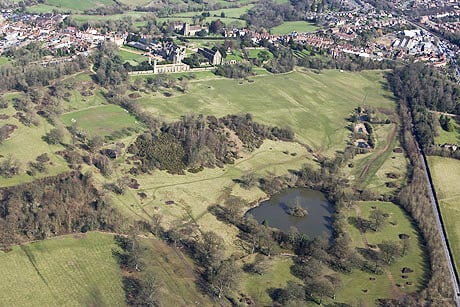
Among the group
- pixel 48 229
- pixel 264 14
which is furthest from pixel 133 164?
pixel 264 14

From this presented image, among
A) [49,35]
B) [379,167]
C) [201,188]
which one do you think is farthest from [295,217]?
[49,35]

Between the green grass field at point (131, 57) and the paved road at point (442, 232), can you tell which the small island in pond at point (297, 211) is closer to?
the paved road at point (442, 232)

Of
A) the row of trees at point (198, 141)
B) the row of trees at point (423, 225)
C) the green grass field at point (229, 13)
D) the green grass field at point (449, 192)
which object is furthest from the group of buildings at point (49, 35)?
the green grass field at point (449, 192)

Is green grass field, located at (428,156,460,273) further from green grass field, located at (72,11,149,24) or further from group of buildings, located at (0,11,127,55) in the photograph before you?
green grass field, located at (72,11,149,24)

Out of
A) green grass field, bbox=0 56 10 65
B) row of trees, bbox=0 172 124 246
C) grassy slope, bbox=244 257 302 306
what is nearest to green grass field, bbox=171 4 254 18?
green grass field, bbox=0 56 10 65

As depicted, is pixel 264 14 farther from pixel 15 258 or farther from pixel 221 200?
pixel 15 258

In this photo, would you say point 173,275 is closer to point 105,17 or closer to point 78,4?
point 105,17
